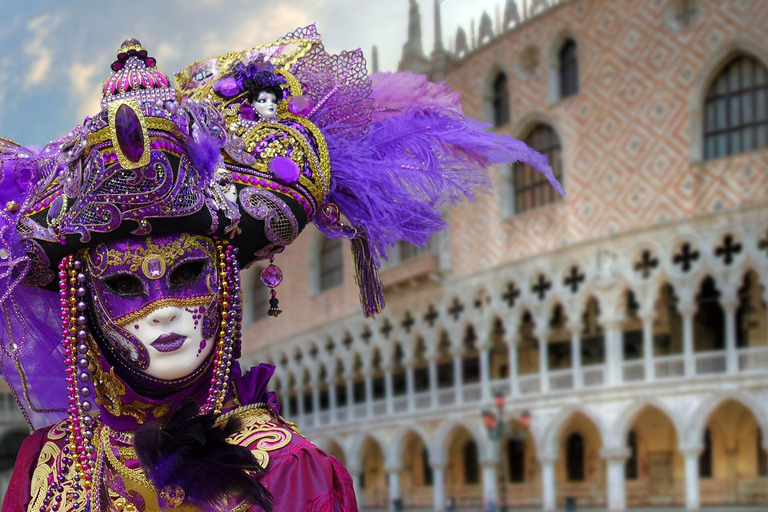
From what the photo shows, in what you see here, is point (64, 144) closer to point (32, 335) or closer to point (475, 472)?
point (32, 335)

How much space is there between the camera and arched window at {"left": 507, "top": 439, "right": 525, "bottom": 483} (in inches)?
746

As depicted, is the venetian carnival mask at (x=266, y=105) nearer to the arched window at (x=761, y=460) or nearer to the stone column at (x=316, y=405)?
the arched window at (x=761, y=460)

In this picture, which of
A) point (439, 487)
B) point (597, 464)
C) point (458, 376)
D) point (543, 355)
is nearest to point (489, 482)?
point (439, 487)

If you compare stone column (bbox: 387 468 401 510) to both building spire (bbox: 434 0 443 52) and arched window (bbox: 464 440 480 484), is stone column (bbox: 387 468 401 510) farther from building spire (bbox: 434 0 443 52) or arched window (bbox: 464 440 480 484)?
building spire (bbox: 434 0 443 52)

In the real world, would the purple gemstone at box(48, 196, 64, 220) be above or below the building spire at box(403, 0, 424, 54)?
below

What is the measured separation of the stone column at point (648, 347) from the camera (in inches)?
596

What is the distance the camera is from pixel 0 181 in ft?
5.24

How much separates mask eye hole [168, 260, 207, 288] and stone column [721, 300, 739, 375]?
13.7 m

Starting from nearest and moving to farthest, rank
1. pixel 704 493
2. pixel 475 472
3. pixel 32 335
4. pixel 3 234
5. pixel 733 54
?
1. pixel 3 234
2. pixel 32 335
3. pixel 733 54
4. pixel 704 493
5. pixel 475 472

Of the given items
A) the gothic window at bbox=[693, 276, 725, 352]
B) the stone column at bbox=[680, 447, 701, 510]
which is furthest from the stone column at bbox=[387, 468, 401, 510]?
the stone column at bbox=[680, 447, 701, 510]

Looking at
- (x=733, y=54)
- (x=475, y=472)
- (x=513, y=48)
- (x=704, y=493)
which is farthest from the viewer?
(x=475, y=472)

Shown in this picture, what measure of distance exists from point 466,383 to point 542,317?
13.1ft

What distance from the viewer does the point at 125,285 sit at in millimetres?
1495

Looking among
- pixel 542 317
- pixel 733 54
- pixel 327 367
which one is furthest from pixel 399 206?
pixel 327 367
